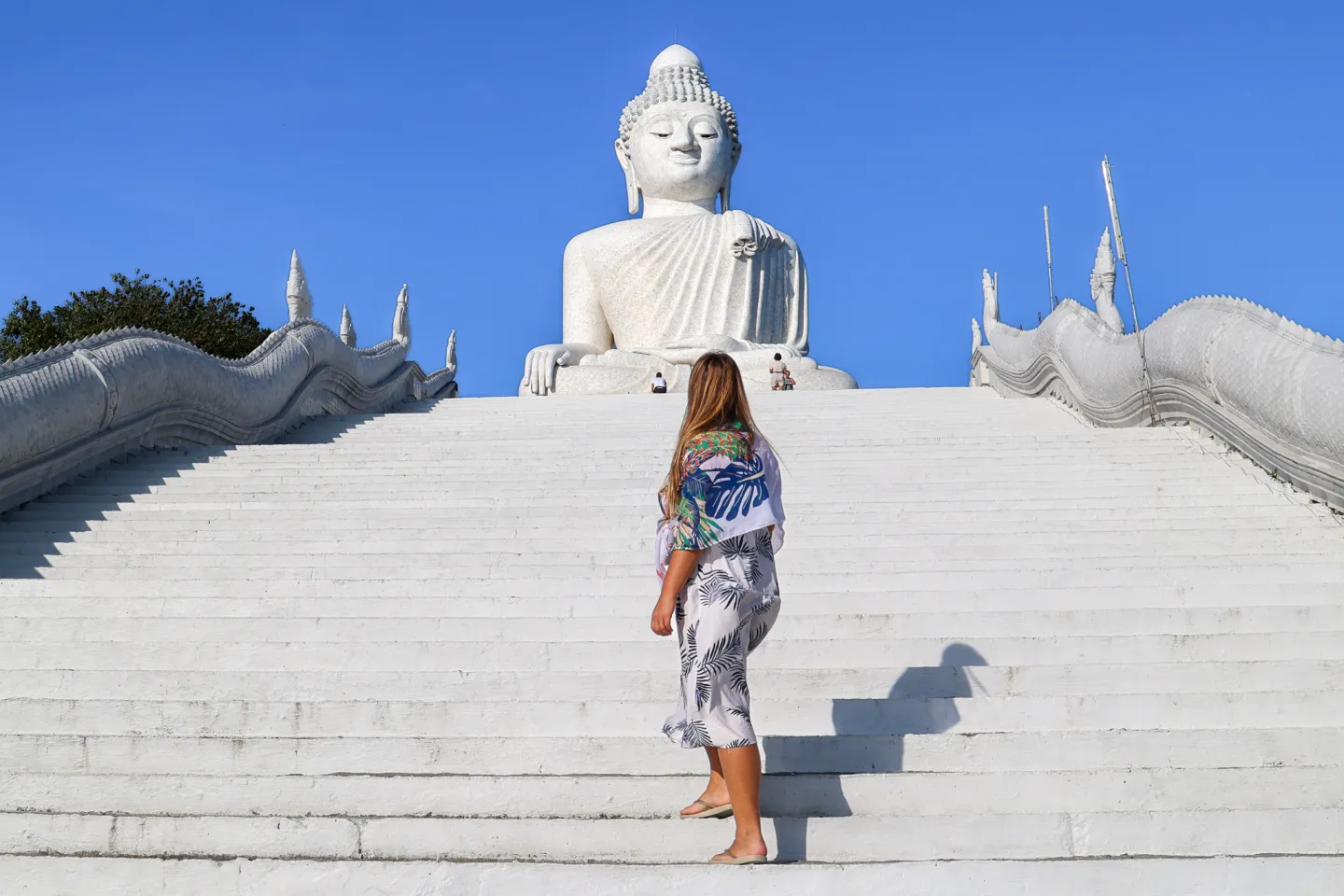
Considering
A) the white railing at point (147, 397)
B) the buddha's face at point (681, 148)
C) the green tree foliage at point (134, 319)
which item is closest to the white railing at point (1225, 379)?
the white railing at point (147, 397)

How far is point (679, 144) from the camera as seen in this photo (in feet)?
54.5

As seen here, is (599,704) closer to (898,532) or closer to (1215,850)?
(1215,850)

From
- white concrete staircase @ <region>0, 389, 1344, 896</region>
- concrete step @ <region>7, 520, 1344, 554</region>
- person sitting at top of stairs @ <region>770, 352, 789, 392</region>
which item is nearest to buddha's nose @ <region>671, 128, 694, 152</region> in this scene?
person sitting at top of stairs @ <region>770, 352, 789, 392</region>

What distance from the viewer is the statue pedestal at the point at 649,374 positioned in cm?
1405

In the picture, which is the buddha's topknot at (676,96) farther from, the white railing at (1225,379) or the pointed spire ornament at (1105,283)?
the white railing at (1225,379)

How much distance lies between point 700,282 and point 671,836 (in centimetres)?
1312

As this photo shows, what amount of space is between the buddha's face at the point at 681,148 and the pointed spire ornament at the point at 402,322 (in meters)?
3.71

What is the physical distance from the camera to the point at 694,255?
1612 centimetres

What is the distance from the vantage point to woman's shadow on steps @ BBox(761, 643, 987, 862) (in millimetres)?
3463

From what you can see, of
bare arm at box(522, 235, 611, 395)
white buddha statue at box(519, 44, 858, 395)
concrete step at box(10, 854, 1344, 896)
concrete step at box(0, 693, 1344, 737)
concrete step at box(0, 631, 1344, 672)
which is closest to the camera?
concrete step at box(10, 854, 1344, 896)

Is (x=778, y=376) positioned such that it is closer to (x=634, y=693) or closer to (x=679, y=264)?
(x=679, y=264)

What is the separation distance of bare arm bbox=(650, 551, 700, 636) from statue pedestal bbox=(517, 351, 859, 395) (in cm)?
1055

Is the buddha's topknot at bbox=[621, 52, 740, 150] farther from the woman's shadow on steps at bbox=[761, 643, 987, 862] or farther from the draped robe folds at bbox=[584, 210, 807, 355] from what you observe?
the woman's shadow on steps at bbox=[761, 643, 987, 862]

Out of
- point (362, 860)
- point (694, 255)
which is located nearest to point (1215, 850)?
point (362, 860)
